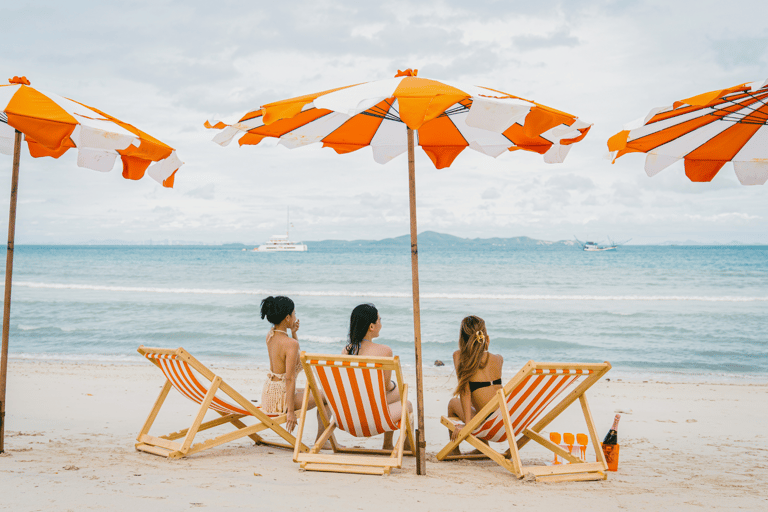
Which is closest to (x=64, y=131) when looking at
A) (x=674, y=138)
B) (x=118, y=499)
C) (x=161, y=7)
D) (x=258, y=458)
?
(x=118, y=499)

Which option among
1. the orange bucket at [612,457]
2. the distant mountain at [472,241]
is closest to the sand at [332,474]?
the orange bucket at [612,457]

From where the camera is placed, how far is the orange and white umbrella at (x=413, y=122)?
273 cm

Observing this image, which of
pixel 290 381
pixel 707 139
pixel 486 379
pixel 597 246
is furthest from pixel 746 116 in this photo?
pixel 597 246

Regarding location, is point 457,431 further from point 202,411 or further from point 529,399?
point 202,411

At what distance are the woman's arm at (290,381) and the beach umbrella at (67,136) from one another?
168cm

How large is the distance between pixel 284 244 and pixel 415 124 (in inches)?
2707

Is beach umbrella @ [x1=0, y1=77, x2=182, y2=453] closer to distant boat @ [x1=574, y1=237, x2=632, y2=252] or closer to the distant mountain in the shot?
distant boat @ [x1=574, y1=237, x2=632, y2=252]

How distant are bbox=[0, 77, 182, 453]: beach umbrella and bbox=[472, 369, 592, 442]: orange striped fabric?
2.93 metres

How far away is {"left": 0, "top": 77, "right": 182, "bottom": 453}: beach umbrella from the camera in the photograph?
307 cm

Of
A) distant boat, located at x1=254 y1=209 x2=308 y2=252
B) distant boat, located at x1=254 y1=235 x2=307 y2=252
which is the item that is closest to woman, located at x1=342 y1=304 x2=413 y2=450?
distant boat, located at x1=254 y1=209 x2=308 y2=252

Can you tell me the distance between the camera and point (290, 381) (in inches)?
149

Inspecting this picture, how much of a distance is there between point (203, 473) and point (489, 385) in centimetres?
196

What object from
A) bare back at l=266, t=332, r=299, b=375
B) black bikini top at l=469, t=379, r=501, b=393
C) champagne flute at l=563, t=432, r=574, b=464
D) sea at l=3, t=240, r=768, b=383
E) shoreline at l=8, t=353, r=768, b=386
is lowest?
shoreline at l=8, t=353, r=768, b=386

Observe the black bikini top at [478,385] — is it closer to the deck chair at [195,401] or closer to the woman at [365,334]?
the woman at [365,334]
